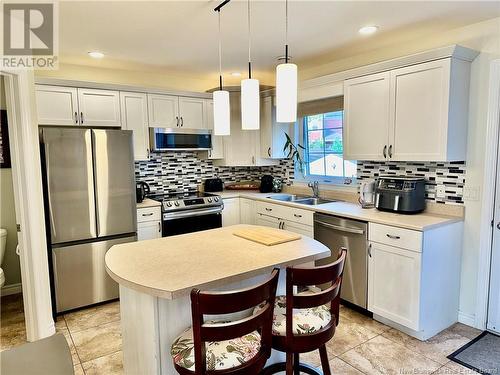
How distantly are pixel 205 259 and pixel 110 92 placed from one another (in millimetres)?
2677

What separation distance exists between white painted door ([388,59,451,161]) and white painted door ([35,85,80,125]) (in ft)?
10.2

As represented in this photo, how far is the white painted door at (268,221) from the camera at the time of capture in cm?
389

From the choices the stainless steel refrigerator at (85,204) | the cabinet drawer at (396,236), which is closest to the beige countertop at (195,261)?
the cabinet drawer at (396,236)

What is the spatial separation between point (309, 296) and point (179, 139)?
3024 mm

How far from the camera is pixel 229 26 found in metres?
2.75

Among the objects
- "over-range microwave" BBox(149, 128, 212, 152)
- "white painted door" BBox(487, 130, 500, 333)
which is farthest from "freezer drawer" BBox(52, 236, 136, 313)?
→ "white painted door" BBox(487, 130, 500, 333)

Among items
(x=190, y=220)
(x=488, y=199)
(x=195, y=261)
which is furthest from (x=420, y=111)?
(x=190, y=220)

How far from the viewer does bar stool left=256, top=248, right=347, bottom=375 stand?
1554 mm

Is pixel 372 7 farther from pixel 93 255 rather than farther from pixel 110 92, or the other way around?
pixel 93 255

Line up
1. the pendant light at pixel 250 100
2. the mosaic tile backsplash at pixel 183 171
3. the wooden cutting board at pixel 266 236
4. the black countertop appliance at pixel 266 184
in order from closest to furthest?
1. the pendant light at pixel 250 100
2. the wooden cutting board at pixel 266 236
3. the mosaic tile backsplash at pixel 183 171
4. the black countertop appliance at pixel 266 184

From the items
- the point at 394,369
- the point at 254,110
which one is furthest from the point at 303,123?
the point at 394,369

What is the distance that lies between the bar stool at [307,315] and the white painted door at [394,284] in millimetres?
1109

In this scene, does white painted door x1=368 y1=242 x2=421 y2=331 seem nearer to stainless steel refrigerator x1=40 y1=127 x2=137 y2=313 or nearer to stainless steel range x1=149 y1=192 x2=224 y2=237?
stainless steel range x1=149 y1=192 x2=224 y2=237

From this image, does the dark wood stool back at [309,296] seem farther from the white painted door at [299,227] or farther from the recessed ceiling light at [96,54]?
the recessed ceiling light at [96,54]
